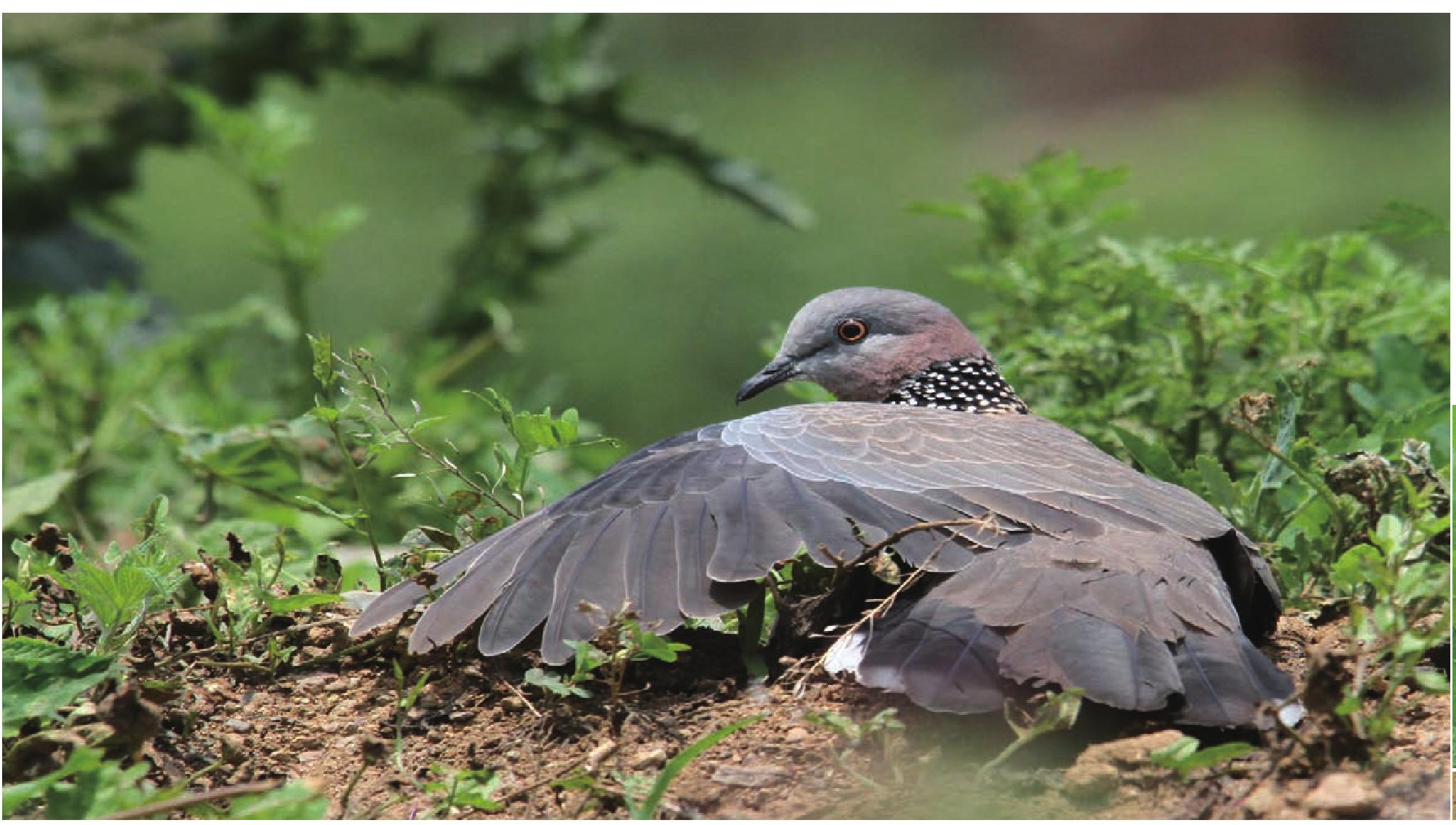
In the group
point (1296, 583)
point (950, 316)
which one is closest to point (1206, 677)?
point (1296, 583)

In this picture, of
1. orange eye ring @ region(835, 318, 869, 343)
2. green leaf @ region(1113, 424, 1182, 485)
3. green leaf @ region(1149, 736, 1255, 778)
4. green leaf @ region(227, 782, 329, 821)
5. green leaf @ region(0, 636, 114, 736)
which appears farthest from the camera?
orange eye ring @ region(835, 318, 869, 343)

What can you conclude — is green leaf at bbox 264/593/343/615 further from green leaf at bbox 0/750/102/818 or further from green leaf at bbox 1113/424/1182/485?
green leaf at bbox 1113/424/1182/485

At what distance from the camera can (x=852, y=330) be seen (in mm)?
5125

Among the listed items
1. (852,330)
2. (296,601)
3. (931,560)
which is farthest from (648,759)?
(852,330)

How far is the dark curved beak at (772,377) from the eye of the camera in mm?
5148

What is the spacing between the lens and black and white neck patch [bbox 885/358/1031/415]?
15.9 ft

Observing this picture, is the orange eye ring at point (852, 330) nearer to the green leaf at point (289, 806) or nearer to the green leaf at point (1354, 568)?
the green leaf at point (1354, 568)

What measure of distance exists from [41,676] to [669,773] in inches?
47.4

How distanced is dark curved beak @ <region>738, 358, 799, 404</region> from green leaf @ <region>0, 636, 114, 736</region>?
7.86 feet

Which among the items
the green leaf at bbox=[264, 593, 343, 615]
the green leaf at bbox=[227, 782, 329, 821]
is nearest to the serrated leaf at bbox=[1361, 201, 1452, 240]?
the green leaf at bbox=[264, 593, 343, 615]

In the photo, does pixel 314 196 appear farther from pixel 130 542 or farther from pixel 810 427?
pixel 810 427

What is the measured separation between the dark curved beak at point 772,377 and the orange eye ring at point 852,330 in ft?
0.55

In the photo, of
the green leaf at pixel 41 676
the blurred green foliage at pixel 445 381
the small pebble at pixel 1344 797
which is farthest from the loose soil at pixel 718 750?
the green leaf at pixel 41 676

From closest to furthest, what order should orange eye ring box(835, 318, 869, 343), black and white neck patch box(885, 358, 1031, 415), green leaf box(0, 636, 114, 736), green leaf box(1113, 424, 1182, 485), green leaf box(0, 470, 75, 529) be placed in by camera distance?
1. green leaf box(0, 636, 114, 736)
2. green leaf box(1113, 424, 1182, 485)
3. green leaf box(0, 470, 75, 529)
4. black and white neck patch box(885, 358, 1031, 415)
5. orange eye ring box(835, 318, 869, 343)
